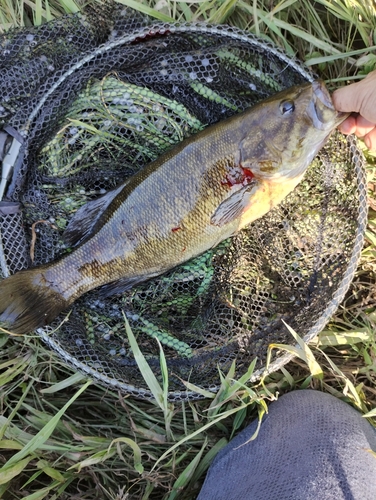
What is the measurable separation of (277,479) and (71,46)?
7.18ft

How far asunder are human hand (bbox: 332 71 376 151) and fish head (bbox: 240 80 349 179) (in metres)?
0.06

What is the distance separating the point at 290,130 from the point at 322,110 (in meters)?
0.15

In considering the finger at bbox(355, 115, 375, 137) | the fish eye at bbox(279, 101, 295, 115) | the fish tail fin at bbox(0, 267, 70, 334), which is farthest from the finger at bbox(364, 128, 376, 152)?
the fish tail fin at bbox(0, 267, 70, 334)

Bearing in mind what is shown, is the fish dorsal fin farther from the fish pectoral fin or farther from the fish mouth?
the fish mouth

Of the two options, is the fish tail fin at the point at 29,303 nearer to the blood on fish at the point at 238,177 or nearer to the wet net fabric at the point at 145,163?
the wet net fabric at the point at 145,163

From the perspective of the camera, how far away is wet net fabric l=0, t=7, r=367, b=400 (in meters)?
2.08

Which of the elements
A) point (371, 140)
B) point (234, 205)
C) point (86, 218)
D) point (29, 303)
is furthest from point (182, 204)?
point (371, 140)

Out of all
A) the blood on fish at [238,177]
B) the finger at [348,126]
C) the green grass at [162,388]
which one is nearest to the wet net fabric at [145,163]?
the finger at [348,126]

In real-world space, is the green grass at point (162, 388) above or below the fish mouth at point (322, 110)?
below

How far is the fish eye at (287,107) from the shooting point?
1911 mm

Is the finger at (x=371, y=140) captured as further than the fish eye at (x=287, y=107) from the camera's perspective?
Yes

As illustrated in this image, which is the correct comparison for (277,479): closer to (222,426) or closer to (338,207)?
(222,426)

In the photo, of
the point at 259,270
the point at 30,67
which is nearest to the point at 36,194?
the point at 30,67

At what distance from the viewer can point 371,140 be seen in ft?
7.15
